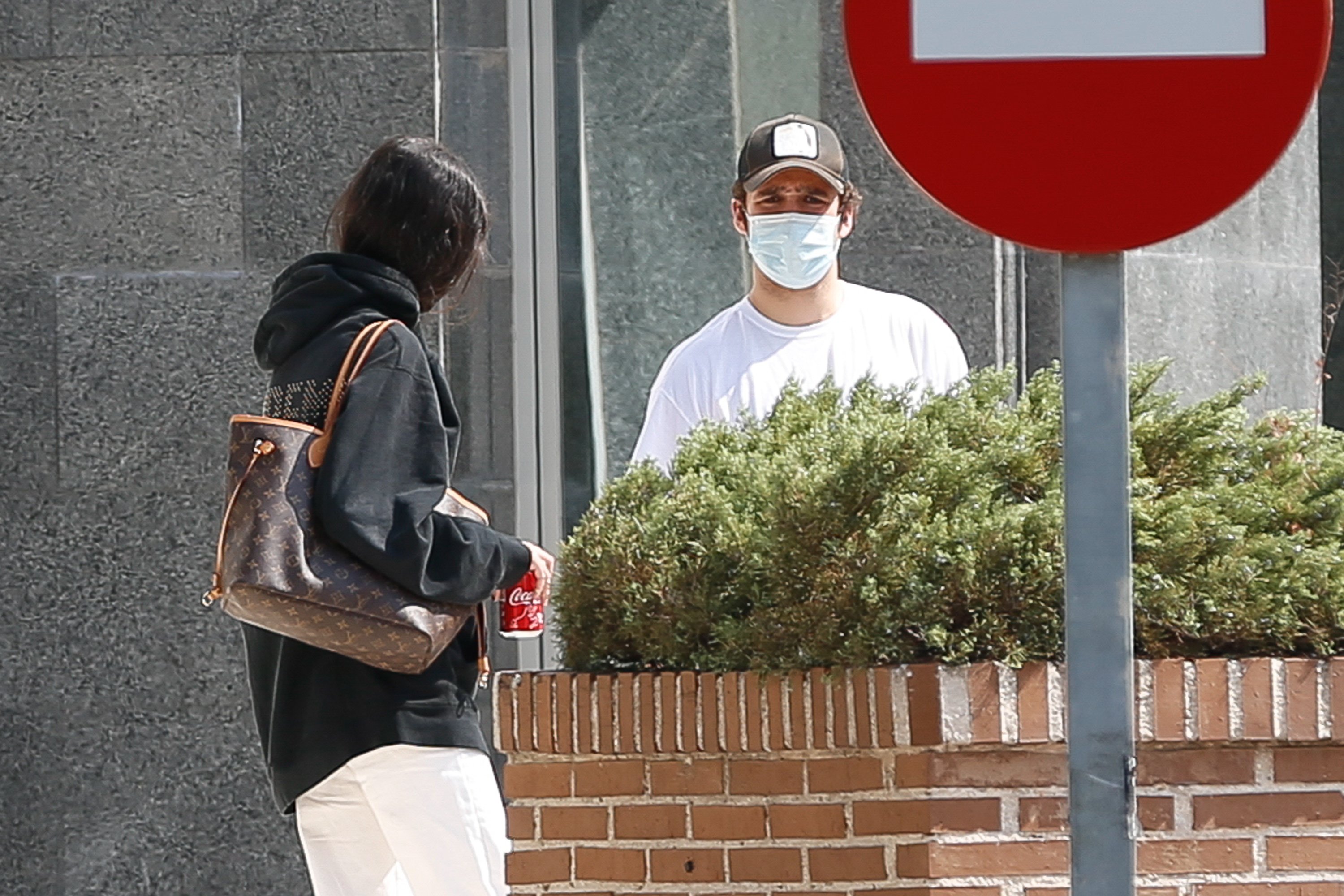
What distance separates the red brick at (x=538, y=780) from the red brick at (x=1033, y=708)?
0.78m

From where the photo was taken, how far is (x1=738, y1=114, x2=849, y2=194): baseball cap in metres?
5.67

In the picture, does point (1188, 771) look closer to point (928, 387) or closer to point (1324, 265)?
point (928, 387)

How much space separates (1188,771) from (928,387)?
0.81 m

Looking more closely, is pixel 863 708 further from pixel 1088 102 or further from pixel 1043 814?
pixel 1088 102

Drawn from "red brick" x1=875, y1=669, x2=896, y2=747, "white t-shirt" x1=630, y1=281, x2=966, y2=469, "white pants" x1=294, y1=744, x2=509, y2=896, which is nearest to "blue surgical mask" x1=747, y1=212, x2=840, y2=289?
"white t-shirt" x1=630, y1=281, x2=966, y2=469

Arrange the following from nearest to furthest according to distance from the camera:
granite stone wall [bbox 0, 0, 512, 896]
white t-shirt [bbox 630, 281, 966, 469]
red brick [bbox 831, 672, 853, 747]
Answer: red brick [bbox 831, 672, 853, 747] < white t-shirt [bbox 630, 281, 966, 469] < granite stone wall [bbox 0, 0, 512, 896]

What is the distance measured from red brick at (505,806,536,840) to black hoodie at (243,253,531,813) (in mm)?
313

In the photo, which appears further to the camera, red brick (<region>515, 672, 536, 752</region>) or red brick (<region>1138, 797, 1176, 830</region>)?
red brick (<region>515, 672, 536, 752</region>)

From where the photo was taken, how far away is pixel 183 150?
22.4 feet

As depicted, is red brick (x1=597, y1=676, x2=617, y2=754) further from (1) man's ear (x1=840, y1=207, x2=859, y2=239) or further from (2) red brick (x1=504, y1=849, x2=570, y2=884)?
(1) man's ear (x1=840, y1=207, x2=859, y2=239)

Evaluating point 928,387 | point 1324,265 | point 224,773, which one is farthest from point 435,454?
point 1324,265

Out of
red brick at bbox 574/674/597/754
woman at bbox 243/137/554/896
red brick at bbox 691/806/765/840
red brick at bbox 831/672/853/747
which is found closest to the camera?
red brick at bbox 831/672/853/747

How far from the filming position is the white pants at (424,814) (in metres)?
4.14

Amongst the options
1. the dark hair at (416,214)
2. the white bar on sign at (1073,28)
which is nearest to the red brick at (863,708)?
the white bar on sign at (1073,28)
